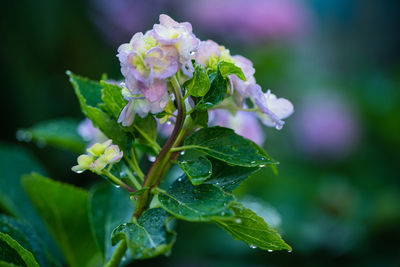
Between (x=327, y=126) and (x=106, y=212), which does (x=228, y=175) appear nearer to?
(x=106, y=212)

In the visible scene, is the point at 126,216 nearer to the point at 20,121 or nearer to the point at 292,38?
the point at 20,121

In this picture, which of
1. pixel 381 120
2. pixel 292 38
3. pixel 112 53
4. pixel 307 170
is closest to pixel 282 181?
pixel 307 170

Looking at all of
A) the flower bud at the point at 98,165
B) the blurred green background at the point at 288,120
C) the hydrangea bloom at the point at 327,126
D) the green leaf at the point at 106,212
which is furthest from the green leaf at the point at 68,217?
the hydrangea bloom at the point at 327,126

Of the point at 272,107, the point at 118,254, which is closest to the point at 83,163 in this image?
the point at 118,254

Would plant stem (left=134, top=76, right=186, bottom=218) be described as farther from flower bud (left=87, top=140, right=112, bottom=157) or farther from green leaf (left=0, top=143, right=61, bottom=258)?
green leaf (left=0, top=143, right=61, bottom=258)

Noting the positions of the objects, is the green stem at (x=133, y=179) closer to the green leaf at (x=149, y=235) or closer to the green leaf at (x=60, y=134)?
the green leaf at (x=149, y=235)

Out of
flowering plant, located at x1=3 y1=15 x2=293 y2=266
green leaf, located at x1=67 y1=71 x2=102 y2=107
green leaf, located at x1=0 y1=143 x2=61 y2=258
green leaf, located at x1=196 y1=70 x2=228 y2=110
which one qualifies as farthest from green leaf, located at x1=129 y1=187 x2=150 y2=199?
green leaf, located at x1=0 y1=143 x2=61 y2=258
